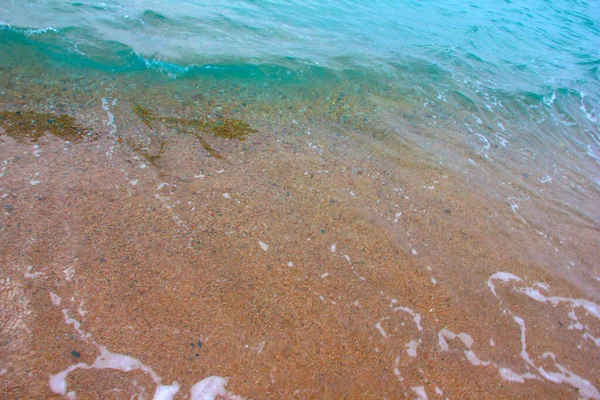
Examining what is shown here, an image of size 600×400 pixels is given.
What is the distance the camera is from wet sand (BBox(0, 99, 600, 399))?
278 centimetres

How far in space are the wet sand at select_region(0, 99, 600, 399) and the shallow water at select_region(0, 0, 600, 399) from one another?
0.8 inches

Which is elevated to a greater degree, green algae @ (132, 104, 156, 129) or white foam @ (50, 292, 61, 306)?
green algae @ (132, 104, 156, 129)

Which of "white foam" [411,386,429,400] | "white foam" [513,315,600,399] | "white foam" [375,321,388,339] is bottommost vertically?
"white foam" [411,386,429,400]

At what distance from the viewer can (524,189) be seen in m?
5.27

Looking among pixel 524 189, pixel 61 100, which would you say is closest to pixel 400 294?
pixel 524 189

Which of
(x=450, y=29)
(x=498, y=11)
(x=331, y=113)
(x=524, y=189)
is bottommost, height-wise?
(x=524, y=189)

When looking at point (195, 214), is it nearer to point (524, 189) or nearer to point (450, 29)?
point (524, 189)

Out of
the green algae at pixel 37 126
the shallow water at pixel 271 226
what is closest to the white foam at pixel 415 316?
the shallow water at pixel 271 226

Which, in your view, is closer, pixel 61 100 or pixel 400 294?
pixel 400 294

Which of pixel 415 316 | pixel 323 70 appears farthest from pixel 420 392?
pixel 323 70

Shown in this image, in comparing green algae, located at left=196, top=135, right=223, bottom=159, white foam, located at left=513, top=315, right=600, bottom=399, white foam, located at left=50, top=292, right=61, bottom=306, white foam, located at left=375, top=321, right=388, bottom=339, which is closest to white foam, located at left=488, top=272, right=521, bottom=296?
white foam, located at left=513, top=315, right=600, bottom=399

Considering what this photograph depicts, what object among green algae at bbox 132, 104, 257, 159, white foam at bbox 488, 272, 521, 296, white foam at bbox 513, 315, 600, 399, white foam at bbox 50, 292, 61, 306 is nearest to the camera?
white foam at bbox 50, 292, 61, 306

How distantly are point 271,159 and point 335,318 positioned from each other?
2391 mm

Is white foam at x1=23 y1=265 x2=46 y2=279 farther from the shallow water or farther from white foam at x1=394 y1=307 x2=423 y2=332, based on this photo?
white foam at x1=394 y1=307 x2=423 y2=332
